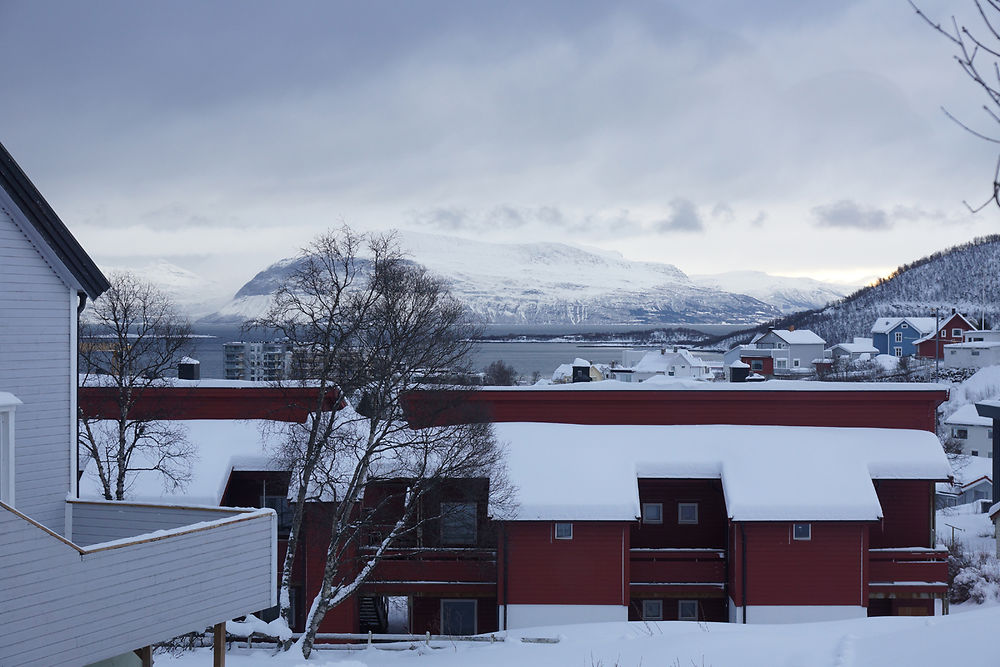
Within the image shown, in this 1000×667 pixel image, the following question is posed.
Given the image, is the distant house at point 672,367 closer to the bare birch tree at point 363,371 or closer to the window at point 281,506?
the window at point 281,506

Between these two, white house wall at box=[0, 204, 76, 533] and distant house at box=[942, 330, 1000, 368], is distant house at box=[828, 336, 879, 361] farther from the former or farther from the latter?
white house wall at box=[0, 204, 76, 533]

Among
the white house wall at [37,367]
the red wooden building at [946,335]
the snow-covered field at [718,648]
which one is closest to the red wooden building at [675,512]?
the snow-covered field at [718,648]

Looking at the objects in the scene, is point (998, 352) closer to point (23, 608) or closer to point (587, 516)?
point (587, 516)

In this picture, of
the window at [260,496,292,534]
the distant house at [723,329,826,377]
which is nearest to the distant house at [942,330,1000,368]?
the distant house at [723,329,826,377]

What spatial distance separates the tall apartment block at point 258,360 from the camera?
2253 cm

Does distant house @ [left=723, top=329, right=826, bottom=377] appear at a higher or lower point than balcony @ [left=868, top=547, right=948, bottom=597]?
higher

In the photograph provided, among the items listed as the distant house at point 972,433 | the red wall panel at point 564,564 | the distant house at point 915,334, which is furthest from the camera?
the distant house at point 915,334

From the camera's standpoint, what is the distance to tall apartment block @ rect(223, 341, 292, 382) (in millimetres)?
22531

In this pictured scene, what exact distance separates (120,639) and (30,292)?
5186 millimetres

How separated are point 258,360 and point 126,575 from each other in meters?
124

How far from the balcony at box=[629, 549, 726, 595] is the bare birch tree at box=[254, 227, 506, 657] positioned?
4.83m

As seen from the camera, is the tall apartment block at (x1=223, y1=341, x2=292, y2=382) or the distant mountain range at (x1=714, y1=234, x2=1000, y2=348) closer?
the tall apartment block at (x1=223, y1=341, x2=292, y2=382)

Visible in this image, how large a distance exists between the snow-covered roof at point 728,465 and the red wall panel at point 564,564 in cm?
69

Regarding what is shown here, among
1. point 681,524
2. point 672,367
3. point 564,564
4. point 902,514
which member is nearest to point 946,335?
point 672,367
